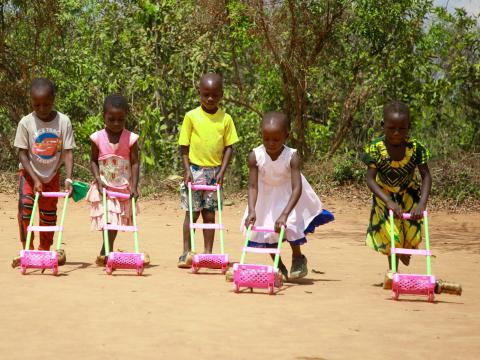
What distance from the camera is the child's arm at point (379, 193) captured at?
7.36 m

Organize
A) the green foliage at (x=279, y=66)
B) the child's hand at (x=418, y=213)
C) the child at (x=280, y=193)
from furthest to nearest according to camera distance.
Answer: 1. the green foliage at (x=279, y=66)
2. the child at (x=280, y=193)
3. the child's hand at (x=418, y=213)

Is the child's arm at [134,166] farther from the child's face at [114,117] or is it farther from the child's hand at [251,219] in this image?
the child's hand at [251,219]

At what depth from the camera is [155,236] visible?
1110cm

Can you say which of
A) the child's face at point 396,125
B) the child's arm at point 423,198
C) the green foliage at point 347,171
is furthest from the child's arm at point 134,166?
the green foliage at point 347,171

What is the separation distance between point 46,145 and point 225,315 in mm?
3138

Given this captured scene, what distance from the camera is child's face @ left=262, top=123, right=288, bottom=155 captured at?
761 centimetres

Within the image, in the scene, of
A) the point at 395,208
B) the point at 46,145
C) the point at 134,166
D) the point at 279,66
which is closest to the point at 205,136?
the point at 134,166

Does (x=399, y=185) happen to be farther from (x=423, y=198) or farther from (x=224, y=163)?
(x=224, y=163)

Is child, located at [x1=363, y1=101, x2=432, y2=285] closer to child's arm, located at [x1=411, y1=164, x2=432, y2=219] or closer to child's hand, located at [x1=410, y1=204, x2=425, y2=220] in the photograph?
child's arm, located at [x1=411, y1=164, x2=432, y2=219]

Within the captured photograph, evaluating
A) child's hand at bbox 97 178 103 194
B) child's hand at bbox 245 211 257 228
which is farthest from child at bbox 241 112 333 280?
child's hand at bbox 97 178 103 194

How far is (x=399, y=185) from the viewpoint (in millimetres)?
7645

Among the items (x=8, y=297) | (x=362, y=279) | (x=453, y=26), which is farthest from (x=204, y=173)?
(x=453, y=26)

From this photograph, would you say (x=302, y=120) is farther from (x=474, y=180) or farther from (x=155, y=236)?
(x=155, y=236)

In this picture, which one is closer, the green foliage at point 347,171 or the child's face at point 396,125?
the child's face at point 396,125
